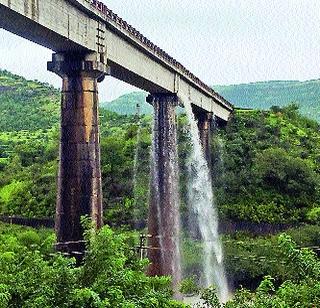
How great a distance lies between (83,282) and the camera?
1095 cm

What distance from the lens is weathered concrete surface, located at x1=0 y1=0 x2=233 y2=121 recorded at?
640 inches

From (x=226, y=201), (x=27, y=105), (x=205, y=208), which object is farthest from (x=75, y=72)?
(x=27, y=105)

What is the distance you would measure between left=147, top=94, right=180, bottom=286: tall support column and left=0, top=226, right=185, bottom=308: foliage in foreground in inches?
854

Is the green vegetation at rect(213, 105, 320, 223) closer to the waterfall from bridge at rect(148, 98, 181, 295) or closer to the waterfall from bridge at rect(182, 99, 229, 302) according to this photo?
the waterfall from bridge at rect(182, 99, 229, 302)

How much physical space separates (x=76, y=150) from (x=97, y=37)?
12.8ft

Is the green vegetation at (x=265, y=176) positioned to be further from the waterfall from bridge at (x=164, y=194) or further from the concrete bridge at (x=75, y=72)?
the concrete bridge at (x=75, y=72)

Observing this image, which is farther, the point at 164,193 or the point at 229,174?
the point at 229,174

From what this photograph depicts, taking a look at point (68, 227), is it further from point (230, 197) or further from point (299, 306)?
point (230, 197)

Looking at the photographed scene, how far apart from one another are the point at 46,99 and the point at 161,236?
84.8 meters

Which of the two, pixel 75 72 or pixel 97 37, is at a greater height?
pixel 97 37

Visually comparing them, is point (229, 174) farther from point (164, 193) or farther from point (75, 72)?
point (75, 72)

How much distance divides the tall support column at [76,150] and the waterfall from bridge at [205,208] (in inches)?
791

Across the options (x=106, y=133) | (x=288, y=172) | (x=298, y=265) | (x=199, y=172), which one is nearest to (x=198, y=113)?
(x=199, y=172)

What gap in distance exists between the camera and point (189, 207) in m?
46.8
